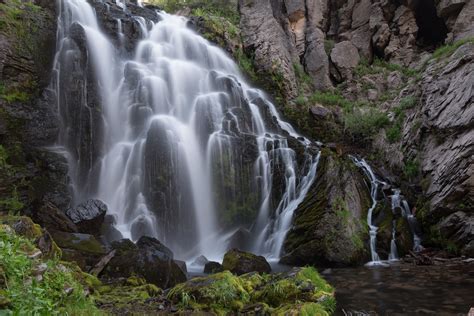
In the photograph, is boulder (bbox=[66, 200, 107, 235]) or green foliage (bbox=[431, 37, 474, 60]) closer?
boulder (bbox=[66, 200, 107, 235])

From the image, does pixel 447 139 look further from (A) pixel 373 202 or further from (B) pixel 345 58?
(B) pixel 345 58

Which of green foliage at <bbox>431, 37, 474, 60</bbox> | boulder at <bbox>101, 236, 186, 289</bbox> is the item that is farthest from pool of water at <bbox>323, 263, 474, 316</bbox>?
green foliage at <bbox>431, 37, 474, 60</bbox>

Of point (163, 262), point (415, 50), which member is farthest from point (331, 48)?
point (163, 262)

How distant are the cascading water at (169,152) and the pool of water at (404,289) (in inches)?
142

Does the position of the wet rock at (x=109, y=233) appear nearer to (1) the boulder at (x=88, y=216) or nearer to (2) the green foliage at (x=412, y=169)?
(1) the boulder at (x=88, y=216)

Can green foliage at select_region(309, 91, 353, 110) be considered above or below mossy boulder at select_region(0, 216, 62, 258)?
above

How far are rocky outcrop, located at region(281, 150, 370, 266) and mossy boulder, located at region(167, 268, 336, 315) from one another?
14.4 ft

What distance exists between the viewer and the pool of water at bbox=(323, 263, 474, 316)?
638cm

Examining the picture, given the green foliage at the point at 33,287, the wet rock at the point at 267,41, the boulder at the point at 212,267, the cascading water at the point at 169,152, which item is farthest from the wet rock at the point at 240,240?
the wet rock at the point at 267,41

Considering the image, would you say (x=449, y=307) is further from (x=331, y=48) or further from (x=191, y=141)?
(x=331, y=48)

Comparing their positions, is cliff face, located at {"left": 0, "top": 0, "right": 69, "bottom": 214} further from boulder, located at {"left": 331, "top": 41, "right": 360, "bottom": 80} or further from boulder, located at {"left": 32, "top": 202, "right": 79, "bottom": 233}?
boulder, located at {"left": 331, "top": 41, "right": 360, "bottom": 80}

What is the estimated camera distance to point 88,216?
11172 mm

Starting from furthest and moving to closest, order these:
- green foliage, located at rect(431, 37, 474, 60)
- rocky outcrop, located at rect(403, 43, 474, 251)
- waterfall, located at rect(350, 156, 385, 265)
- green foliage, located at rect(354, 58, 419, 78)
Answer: green foliage, located at rect(354, 58, 419, 78)
green foliage, located at rect(431, 37, 474, 60)
rocky outcrop, located at rect(403, 43, 474, 251)
waterfall, located at rect(350, 156, 385, 265)

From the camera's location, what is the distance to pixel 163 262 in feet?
27.8
